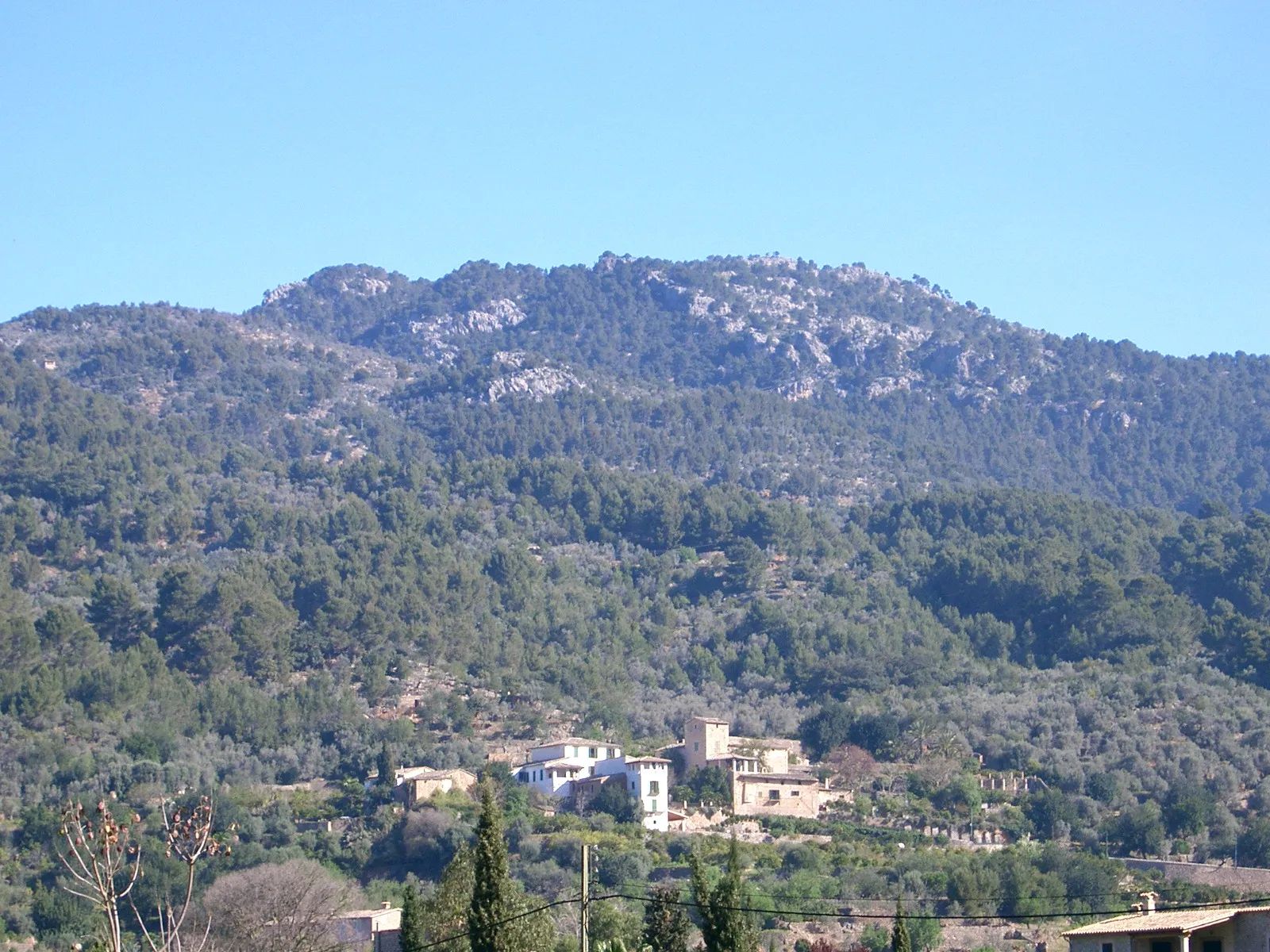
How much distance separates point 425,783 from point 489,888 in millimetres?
34170

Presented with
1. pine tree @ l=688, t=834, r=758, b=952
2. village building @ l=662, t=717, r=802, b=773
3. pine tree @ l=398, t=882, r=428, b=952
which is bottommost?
pine tree @ l=398, t=882, r=428, b=952

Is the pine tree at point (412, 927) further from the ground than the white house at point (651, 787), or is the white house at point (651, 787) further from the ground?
the white house at point (651, 787)

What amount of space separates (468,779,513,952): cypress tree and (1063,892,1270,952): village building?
8719 mm

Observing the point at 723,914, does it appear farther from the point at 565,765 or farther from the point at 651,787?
the point at 565,765

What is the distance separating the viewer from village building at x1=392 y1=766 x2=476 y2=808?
58031 millimetres

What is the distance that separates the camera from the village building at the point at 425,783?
58031 mm

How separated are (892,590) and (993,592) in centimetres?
464

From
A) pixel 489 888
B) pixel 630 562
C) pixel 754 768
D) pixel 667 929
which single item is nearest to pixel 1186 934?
pixel 489 888

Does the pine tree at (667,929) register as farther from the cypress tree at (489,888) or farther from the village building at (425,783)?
the village building at (425,783)

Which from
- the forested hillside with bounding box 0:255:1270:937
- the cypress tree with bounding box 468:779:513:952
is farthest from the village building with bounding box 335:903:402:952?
the cypress tree with bounding box 468:779:513:952

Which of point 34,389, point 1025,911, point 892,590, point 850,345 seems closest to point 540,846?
point 1025,911

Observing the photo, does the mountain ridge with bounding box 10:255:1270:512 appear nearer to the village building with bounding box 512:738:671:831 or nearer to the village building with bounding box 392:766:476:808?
the village building with bounding box 512:738:671:831

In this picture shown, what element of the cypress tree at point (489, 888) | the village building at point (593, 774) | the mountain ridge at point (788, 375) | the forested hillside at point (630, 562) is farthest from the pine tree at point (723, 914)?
the mountain ridge at point (788, 375)

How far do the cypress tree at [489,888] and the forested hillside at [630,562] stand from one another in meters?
A: 24.4
